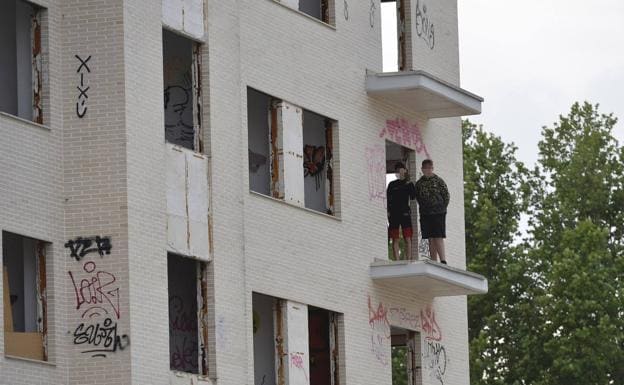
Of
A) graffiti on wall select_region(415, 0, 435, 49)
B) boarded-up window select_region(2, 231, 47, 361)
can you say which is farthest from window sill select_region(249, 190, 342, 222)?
graffiti on wall select_region(415, 0, 435, 49)

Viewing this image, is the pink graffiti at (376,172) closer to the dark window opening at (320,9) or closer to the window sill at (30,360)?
the dark window opening at (320,9)

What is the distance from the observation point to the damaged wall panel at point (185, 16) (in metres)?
35.0

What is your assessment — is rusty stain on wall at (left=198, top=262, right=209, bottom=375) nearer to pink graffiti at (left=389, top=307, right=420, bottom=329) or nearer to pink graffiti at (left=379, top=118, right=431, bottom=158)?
pink graffiti at (left=389, top=307, right=420, bottom=329)

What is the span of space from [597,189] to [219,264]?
140ft

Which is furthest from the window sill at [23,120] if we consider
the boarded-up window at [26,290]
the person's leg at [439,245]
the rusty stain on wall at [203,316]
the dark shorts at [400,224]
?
the person's leg at [439,245]

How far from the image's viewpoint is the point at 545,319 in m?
72.4

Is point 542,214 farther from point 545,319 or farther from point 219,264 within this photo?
point 219,264

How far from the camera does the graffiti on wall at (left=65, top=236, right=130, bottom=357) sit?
32781 millimetres

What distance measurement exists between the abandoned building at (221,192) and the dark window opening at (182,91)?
34mm

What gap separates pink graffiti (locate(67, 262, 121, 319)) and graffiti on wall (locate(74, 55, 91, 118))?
224 centimetres

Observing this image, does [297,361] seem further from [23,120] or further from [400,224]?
[23,120]

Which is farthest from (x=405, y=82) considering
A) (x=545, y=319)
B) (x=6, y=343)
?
(x=545, y=319)

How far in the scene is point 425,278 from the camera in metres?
40.4

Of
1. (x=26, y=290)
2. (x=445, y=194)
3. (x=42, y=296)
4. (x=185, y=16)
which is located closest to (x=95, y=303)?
(x=42, y=296)
